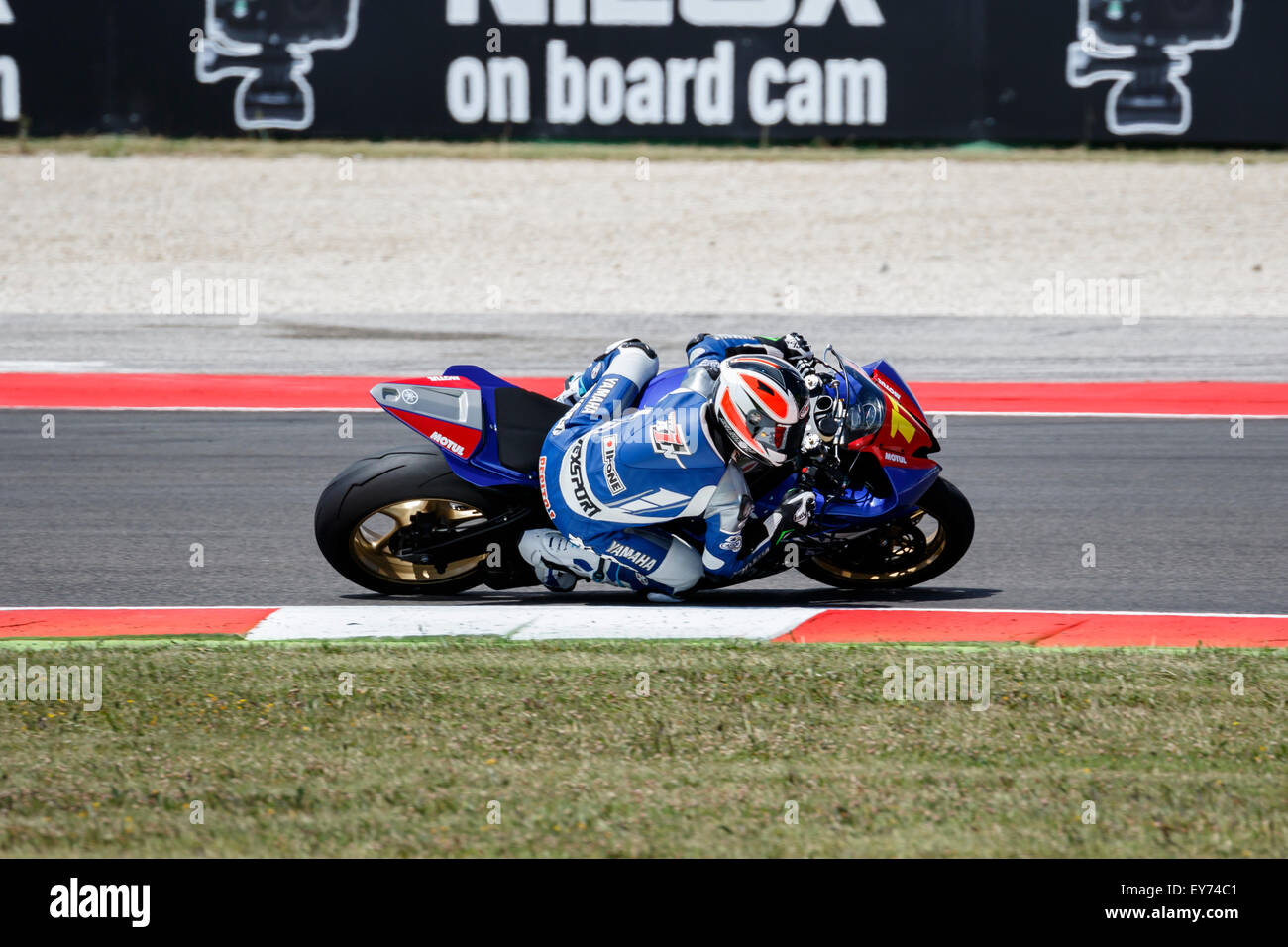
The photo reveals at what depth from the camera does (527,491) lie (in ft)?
22.9

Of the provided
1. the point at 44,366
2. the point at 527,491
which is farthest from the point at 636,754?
the point at 44,366

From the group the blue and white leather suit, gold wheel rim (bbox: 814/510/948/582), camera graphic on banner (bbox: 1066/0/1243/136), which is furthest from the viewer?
camera graphic on banner (bbox: 1066/0/1243/136)

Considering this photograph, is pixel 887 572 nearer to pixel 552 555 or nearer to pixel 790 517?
pixel 790 517

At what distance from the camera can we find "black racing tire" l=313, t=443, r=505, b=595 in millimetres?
6910

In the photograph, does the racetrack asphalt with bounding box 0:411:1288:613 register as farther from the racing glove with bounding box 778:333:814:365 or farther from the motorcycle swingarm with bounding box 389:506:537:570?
the racing glove with bounding box 778:333:814:365

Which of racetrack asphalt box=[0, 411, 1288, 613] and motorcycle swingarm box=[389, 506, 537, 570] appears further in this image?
racetrack asphalt box=[0, 411, 1288, 613]

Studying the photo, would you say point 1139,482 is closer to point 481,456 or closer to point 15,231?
point 481,456

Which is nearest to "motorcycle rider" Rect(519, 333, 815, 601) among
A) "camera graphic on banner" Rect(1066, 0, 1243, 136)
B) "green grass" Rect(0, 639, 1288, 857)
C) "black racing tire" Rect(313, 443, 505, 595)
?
"black racing tire" Rect(313, 443, 505, 595)

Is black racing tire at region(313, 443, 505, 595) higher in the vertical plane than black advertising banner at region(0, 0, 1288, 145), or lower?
lower

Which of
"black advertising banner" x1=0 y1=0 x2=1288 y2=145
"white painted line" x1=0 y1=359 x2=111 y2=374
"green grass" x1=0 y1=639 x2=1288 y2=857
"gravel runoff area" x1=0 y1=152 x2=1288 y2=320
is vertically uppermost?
"black advertising banner" x1=0 y1=0 x2=1288 y2=145

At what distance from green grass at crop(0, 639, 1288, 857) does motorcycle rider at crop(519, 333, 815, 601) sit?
0.51 metres

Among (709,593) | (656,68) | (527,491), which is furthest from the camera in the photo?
(656,68)

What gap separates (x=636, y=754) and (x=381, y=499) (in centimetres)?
216
